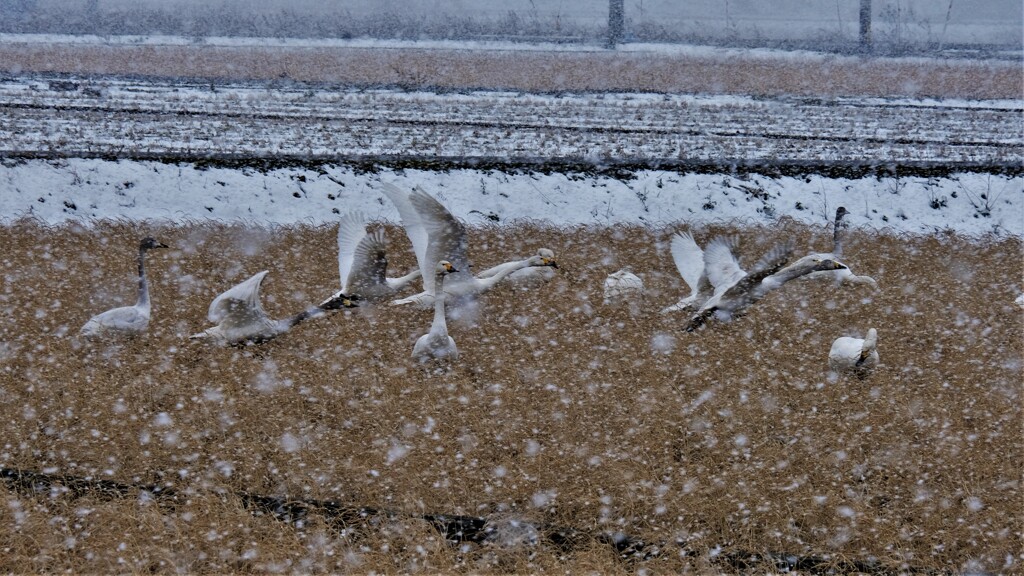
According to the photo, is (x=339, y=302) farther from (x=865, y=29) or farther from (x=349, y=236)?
(x=865, y=29)

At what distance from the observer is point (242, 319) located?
7.88 meters

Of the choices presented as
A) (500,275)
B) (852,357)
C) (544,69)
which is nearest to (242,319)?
(500,275)

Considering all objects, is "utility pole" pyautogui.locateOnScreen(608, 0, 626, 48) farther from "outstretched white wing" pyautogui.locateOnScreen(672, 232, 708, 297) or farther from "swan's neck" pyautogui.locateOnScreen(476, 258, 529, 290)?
"swan's neck" pyautogui.locateOnScreen(476, 258, 529, 290)

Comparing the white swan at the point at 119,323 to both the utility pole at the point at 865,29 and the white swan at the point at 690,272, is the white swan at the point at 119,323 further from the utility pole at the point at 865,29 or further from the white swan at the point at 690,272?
the utility pole at the point at 865,29

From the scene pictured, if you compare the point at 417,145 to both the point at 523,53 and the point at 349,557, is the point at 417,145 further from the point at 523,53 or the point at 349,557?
the point at 523,53

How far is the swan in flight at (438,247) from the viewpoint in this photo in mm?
7999

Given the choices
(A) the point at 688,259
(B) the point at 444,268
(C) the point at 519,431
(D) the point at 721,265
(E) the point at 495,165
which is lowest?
(C) the point at 519,431

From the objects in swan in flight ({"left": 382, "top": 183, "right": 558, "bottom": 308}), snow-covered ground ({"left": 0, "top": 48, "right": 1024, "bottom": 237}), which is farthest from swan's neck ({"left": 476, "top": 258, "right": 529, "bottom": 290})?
snow-covered ground ({"left": 0, "top": 48, "right": 1024, "bottom": 237})

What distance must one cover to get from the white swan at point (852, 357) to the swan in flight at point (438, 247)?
9.12ft

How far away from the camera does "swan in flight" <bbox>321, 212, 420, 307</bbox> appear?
847cm

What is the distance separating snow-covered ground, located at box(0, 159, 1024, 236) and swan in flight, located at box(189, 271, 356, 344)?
4.54m

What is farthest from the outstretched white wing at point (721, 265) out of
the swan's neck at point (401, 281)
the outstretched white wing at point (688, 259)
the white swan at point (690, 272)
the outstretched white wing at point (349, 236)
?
the outstretched white wing at point (349, 236)

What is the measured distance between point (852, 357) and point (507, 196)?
656 cm

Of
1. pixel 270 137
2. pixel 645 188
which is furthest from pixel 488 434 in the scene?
pixel 270 137
